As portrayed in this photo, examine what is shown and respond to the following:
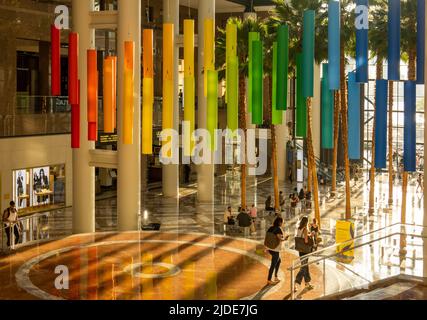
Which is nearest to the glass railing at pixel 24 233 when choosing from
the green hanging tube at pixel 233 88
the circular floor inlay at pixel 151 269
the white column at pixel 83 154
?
the circular floor inlay at pixel 151 269

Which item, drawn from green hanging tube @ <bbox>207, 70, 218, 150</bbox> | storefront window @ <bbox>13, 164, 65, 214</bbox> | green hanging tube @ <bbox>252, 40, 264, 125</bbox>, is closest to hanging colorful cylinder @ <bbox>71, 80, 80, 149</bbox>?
green hanging tube @ <bbox>207, 70, 218, 150</bbox>

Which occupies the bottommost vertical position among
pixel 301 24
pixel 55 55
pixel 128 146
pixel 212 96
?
pixel 128 146

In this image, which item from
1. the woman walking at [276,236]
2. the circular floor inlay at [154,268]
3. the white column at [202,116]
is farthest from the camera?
the white column at [202,116]

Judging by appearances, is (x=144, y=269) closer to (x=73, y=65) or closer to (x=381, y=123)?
(x=381, y=123)

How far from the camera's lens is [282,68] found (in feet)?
74.9

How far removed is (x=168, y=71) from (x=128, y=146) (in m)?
4.12

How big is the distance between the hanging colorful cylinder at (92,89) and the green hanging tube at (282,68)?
21.2 ft

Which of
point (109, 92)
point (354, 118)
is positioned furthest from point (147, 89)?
point (354, 118)

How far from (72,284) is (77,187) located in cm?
997

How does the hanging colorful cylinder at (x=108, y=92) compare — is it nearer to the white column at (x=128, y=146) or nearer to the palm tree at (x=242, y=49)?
the white column at (x=128, y=146)

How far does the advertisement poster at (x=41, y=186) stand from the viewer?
32844 millimetres
